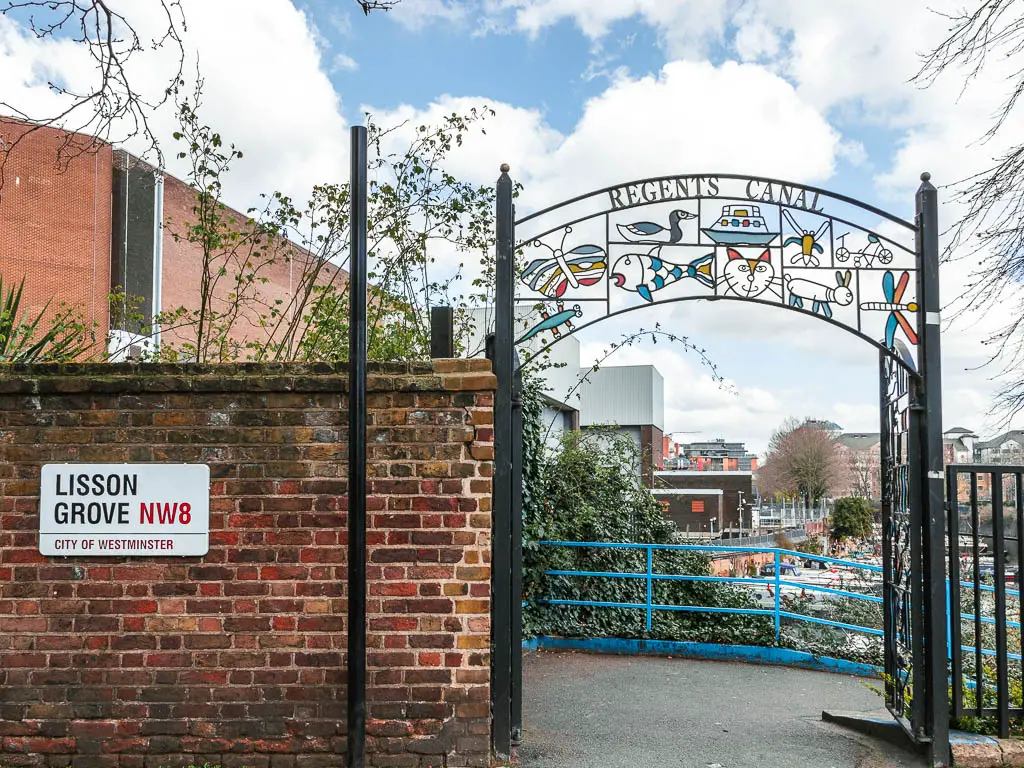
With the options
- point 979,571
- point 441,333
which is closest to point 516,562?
point 441,333

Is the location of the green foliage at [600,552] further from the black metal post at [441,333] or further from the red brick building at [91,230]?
the red brick building at [91,230]

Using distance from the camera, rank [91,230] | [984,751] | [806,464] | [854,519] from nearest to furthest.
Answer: [984,751] < [91,230] < [854,519] < [806,464]

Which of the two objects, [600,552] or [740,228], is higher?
[740,228]

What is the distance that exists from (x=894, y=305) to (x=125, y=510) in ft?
15.7

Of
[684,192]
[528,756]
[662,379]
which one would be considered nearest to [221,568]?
[528,756]

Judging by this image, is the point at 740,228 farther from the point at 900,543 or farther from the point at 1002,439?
the point at 1002,439

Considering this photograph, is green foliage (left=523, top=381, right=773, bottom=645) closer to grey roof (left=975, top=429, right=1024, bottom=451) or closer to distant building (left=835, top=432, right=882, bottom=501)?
grey roof (left=975, top=429, right=1024, bottom=451)

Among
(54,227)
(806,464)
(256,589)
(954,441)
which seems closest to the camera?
(256,589)

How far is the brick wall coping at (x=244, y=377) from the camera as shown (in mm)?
4965

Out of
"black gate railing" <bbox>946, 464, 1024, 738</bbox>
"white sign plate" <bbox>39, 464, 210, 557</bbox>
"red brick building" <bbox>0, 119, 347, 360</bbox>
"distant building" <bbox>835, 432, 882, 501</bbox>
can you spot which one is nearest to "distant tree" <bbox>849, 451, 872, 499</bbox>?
"distant building" <bbox>835, 432, 882, 501</bbox>

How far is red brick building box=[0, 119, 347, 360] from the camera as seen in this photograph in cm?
2850

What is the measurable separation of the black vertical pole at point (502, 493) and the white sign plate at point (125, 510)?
1657 mm

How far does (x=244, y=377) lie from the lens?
5.00 metres

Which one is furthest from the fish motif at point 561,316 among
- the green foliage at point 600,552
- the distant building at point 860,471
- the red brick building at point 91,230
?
the distant building at point 860,471
